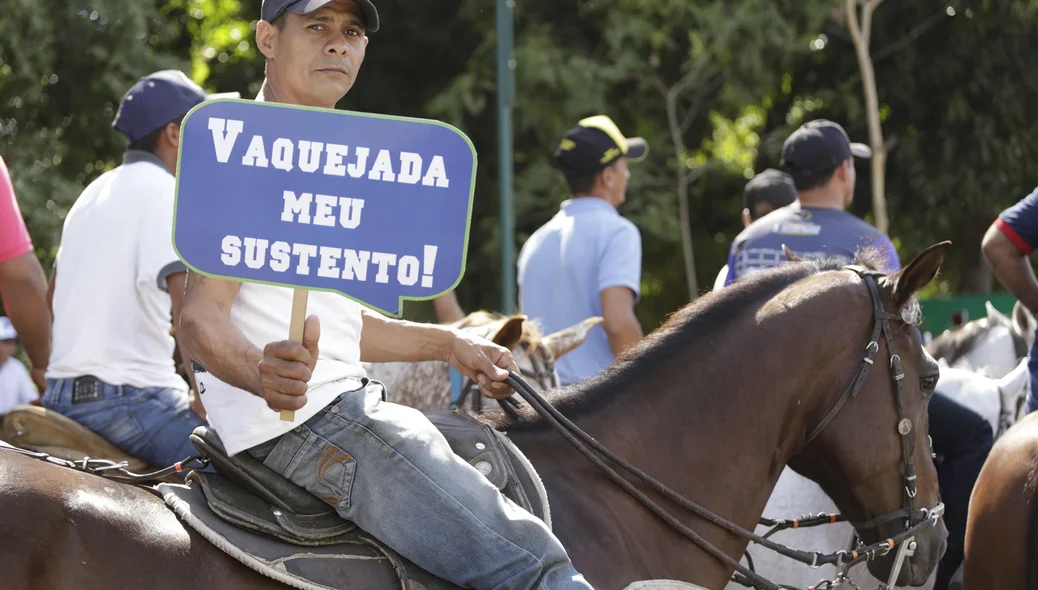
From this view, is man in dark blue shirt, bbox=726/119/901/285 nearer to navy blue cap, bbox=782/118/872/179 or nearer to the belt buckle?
navy blue cap, bbox=782/118/872/179

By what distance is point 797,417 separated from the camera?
3.52m

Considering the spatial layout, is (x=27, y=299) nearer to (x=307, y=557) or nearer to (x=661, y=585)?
(x=307, y=557)

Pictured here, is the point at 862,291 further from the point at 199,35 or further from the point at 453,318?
the point at 199,35

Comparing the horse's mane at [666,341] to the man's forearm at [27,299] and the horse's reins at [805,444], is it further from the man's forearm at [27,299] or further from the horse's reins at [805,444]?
the man's forearm at [27,299]

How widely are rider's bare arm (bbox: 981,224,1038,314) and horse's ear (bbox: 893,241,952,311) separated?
4.68ft

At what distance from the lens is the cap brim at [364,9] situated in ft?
9.11

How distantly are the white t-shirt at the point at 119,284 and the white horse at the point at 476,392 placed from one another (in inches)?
36.9

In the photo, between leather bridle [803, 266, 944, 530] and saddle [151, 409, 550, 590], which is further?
leather bridle [803, 266, 944, 530]

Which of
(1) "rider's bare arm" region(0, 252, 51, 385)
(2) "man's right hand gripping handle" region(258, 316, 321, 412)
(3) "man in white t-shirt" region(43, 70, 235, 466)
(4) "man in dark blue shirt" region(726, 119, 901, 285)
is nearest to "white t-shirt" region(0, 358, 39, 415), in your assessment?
(1) "rider's bare arm" region(0, 252, 51, 385)

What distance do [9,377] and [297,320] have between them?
7502mm

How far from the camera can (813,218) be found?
5.21 m

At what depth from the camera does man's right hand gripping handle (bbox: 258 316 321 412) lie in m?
2.38

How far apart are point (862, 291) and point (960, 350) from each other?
302 centimetres

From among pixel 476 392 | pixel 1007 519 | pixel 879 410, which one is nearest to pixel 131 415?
pixel 476 392
